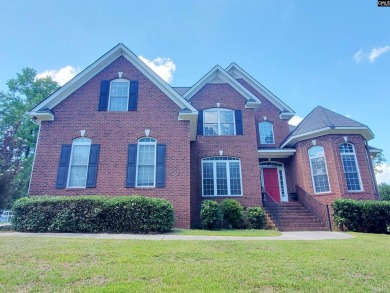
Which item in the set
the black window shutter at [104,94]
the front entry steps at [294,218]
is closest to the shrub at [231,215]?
the front entry steps at [294,218]

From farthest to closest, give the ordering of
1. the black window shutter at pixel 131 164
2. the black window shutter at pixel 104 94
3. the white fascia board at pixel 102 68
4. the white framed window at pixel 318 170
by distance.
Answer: the white framed window at pixel 318 170
the black window shutter at pixel 104 94
the white fascia board at pixel 102 68
the black window shutter at pixel 131 164

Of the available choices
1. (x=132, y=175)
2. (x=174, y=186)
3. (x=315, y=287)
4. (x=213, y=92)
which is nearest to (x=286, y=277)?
(x=315, y=287)

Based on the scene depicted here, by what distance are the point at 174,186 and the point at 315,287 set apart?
7.93 meters

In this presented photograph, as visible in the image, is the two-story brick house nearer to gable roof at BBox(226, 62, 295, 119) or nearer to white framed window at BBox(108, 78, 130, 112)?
white framed window at BBox(108, 78, 130, 112)

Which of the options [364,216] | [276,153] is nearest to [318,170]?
[276,153]

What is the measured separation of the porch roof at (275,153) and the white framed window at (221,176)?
2089 millimetres

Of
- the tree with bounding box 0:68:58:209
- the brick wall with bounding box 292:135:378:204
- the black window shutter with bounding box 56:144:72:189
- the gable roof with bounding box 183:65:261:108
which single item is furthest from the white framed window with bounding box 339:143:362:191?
the tree with bounding box 0:68:58:209

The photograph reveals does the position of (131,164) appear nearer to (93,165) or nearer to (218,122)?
(93,165)

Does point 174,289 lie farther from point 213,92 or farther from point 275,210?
point 213,92

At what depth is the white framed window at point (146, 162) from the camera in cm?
1158

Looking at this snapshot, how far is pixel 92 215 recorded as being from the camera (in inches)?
371

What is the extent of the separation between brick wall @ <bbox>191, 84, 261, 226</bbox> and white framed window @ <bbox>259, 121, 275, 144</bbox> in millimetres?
2731

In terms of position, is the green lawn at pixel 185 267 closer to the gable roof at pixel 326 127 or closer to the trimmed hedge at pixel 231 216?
the trimmed hedge at pixel 231 216

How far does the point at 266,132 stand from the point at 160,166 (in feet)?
31.8
